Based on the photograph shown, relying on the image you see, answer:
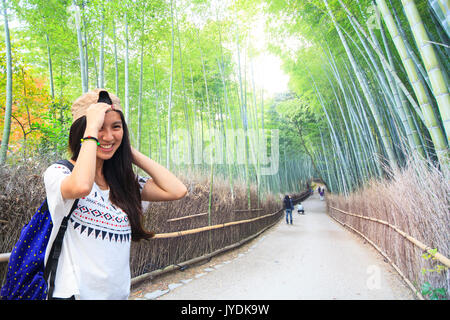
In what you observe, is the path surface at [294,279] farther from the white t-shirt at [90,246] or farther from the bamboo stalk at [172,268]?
the white t-shirt at [90,246]

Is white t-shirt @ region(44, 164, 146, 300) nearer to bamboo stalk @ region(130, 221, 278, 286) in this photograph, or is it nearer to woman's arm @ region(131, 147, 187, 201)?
woman's arm @ region(131, 147, 187, 201)

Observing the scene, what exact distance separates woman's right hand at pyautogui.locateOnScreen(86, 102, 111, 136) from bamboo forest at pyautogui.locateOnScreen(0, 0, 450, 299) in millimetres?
660

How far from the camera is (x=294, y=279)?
2.76 meters

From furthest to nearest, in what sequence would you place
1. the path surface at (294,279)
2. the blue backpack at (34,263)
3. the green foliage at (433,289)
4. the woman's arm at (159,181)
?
the path surface at (294,279) < the green foliage at (433,289) < the woman's arm at (159,181) < the blue backpack at (34,263)

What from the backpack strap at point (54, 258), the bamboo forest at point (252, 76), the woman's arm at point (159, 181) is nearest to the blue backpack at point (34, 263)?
the backpack strap at point (54, 258)

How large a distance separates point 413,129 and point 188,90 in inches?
229

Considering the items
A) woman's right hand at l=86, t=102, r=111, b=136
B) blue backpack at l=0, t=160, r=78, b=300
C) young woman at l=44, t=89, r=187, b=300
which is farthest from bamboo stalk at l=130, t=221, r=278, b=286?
woman's right hand at l=86, t=102, r=111, b=136

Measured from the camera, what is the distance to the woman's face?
0.78 meters

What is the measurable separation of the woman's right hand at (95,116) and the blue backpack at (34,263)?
247mm

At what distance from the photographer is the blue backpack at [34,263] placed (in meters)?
0.62

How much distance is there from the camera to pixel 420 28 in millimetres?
1669

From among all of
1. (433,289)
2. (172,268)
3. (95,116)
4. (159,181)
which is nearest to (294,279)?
(433,289)

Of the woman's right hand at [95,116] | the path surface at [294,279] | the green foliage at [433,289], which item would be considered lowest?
the path surface at [294,279]

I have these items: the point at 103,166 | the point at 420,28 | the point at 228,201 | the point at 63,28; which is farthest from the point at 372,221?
the point at 63,28
